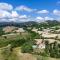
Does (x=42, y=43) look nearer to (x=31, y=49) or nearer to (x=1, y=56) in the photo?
(x=31, y=49)

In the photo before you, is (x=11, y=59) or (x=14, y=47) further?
(x=14, y=47)

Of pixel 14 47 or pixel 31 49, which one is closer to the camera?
pixel 31 49

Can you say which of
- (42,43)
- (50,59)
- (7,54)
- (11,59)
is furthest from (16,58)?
(42,43)

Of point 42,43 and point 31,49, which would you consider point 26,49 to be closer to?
point 31,49

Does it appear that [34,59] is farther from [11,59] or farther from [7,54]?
[7,54]

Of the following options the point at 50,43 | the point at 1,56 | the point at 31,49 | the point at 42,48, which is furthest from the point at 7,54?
the point at 50,43

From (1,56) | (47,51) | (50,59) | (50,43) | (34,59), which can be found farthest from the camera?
(50,43)

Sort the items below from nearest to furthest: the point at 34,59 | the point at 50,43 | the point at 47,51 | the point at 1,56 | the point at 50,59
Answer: the point at 34,59 → the point at 50,59 → the point at 1,56 → the point at 47,51 → the point at 50,43

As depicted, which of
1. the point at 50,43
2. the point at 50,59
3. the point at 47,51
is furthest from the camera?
the point at 50,43
